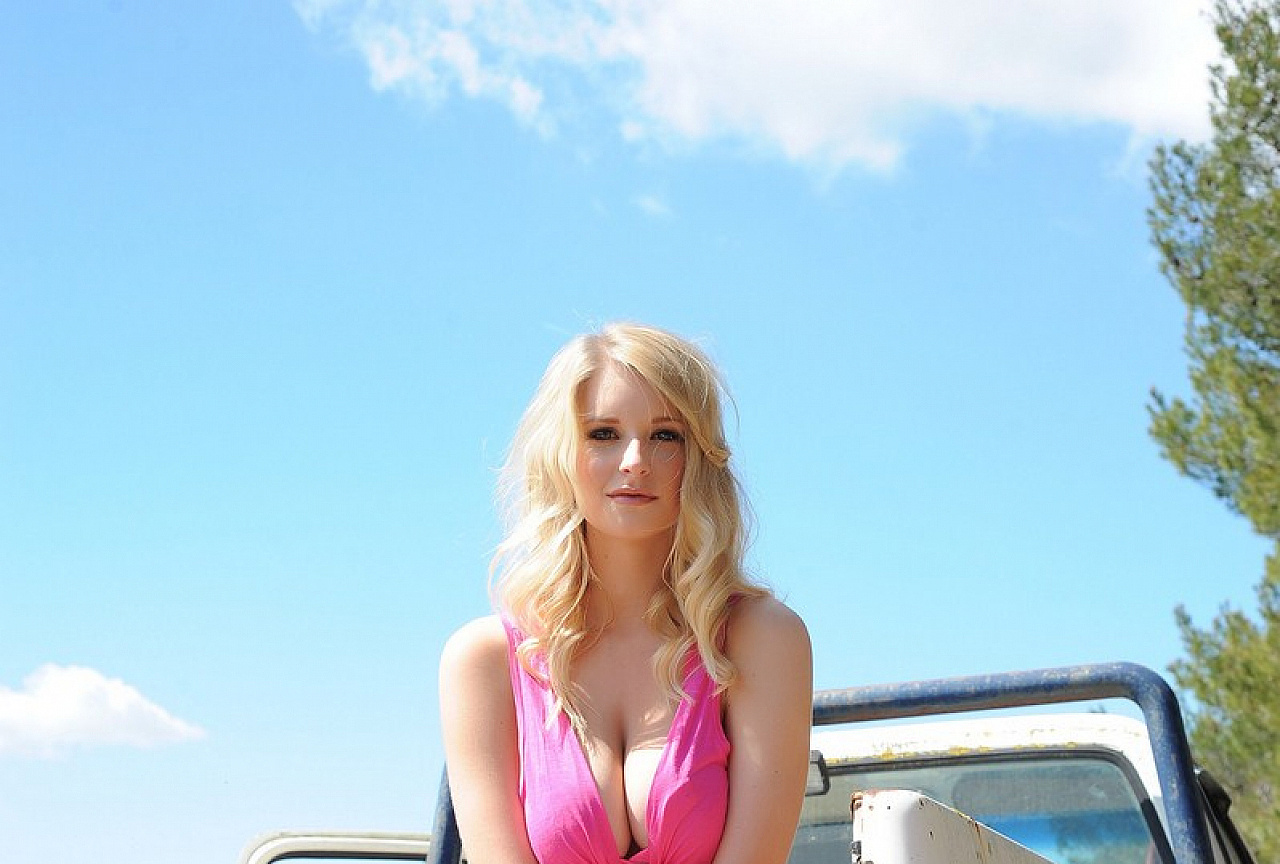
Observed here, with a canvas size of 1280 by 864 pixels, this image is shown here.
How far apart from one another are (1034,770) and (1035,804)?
0.06 meters

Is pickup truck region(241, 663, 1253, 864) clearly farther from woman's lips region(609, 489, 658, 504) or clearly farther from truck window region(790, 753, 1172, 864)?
woman's lips region(609, 489, 658, 504)

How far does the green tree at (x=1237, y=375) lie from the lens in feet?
44.0

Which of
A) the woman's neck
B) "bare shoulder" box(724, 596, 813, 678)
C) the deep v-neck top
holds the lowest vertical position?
the deep v-neck top

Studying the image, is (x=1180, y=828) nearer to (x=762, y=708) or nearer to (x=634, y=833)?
(x=762, y=708)

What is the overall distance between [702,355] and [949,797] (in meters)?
1.18

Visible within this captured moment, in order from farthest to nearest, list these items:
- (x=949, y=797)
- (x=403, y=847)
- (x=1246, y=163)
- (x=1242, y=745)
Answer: (x=1246, y=163) < (x=1242, y=745) < (x=403, y=847) < (x=949, y=797)

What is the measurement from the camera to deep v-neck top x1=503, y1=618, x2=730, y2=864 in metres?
2.12

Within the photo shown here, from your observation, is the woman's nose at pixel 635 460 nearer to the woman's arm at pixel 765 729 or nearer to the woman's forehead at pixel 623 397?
the woman's forehead at pixel 623 397

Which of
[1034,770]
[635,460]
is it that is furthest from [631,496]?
[1034,770]

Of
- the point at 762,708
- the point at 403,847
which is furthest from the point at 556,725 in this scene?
the point at 403,847

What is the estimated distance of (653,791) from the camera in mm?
2129

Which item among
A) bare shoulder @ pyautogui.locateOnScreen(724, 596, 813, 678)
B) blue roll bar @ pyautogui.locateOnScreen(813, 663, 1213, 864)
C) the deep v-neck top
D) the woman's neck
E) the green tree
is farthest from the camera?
the green tree

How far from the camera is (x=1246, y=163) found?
1427 centimetres

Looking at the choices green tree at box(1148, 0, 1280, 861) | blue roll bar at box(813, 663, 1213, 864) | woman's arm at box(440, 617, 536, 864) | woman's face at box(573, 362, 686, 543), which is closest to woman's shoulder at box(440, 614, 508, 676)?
woman's arm at box(440, 617, 536, 864)
